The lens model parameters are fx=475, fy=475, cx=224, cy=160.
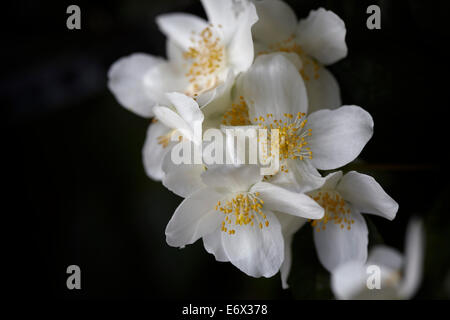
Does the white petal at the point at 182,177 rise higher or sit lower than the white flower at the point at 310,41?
lower

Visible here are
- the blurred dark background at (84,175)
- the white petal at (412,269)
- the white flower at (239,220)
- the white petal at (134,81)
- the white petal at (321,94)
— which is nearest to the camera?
the white petal at (412,269)

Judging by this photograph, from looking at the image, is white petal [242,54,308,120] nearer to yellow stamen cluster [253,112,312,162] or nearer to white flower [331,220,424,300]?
yellow stamen cluster [253,112,312,162]

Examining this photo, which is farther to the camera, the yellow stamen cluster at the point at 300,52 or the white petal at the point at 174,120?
the yellow stamen cluster at the point at 300,52

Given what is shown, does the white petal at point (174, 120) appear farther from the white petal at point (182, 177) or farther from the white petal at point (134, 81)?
the white petal at point (134, 81)

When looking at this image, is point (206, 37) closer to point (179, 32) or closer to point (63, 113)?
point (179, 32)

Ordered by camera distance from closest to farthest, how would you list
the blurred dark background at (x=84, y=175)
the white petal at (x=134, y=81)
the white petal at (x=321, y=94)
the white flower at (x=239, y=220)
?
the white flower at (x=239, y=220) < the white petal at (x=321, y=94) < the white petal at (x=134, y=81) < the blurred dark background at (x=84, y=175)

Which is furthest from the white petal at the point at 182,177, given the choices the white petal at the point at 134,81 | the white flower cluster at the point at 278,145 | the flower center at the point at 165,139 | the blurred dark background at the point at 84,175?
the blurred dark background at the point at 84,175

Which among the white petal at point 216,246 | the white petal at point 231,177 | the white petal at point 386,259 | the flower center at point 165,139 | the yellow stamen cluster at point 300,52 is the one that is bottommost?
the white petal at point 386,259
